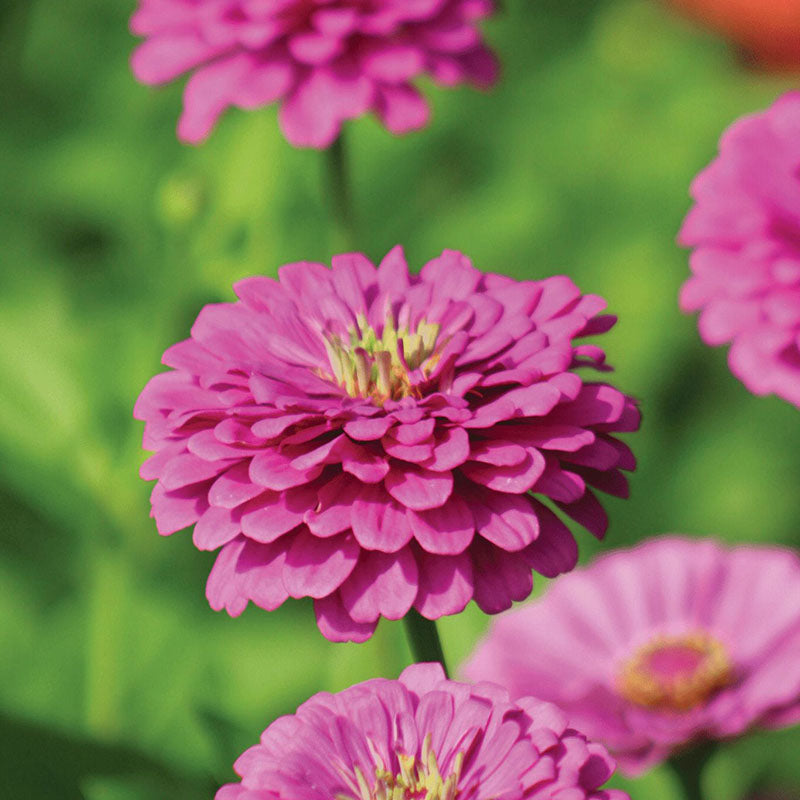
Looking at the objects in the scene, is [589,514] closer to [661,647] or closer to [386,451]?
[386,451]

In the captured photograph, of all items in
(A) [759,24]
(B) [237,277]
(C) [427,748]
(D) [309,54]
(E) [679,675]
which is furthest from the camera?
(A) [759,24]


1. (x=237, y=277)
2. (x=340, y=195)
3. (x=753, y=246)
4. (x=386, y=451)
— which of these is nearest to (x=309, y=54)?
(x=340, y=195)

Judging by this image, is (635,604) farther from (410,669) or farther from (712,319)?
(410,669)

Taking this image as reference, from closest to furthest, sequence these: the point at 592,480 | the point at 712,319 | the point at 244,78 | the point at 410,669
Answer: the point at 410,669
the point at 592,480
the point at 712,319
the point at 244,78

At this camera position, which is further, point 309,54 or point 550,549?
point 309,54

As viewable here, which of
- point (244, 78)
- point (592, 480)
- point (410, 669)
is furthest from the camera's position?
point (244, 78)

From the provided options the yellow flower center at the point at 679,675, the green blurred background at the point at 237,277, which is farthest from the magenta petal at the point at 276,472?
the yellow flower center at the point at 679,675

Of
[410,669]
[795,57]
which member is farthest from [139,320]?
[795,57]
